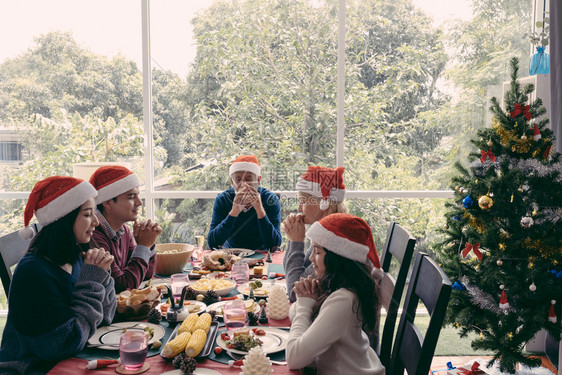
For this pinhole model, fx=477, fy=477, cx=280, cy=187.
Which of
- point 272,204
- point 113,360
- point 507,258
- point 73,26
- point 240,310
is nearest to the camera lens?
point 113,360

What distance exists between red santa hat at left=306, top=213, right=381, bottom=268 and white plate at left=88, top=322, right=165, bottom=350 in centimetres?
59

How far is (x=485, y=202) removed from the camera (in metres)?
2.67

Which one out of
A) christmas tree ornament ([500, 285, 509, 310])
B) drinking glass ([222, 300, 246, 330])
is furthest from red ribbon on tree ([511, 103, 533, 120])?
drinking glass ([222, 300, 246, 330])

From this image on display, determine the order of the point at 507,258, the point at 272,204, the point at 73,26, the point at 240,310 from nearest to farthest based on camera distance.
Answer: the point at 240,310, the point at 507,258, the point at 272,204, the point at 73,26

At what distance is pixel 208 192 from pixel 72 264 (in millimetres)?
2337

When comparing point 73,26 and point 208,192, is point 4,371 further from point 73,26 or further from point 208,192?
point 73,26

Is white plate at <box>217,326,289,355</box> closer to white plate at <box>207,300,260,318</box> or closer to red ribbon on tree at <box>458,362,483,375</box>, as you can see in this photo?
white plate at <box>207,300,260,318</box>

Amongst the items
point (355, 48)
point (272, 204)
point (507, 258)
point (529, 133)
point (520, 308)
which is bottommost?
point (520, 308)

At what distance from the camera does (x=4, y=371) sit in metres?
1.32

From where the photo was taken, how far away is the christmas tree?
2.60 meters

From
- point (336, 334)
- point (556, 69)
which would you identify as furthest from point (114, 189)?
point (556, 69)

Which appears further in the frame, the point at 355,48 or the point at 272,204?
the point at 355,48

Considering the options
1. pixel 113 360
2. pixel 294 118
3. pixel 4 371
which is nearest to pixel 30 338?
pixel 4 371

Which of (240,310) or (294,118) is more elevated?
(294,118)
